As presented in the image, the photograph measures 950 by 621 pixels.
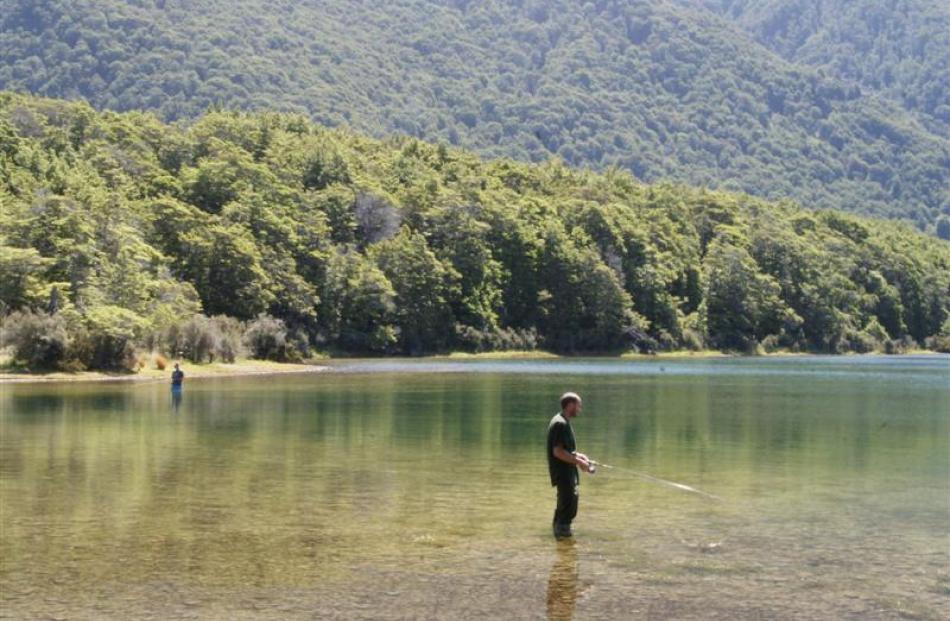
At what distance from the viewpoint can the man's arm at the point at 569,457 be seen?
63.0 ft

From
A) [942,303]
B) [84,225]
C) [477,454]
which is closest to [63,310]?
[84,225]

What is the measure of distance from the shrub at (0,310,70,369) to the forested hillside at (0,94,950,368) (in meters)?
0.16

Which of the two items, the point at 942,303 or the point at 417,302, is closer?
the point at 417,302

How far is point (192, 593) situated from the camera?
49.4 feet

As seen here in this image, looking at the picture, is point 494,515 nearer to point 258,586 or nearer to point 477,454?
point 258,586

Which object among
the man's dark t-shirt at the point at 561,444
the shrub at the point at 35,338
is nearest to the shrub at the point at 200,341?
the shrub at the point at 35,338

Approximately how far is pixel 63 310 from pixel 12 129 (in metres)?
64.4

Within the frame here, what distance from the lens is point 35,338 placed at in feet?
222

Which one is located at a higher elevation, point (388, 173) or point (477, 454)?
point (388, 173)

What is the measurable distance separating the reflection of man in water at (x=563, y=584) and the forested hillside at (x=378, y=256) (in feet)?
184

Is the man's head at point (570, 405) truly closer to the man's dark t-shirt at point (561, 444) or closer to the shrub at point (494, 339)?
the man's dark t-shirt at point (561, 444)

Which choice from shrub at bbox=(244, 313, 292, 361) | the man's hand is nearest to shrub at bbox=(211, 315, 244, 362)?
shrub at bbox=(244, 313, 292, 361)

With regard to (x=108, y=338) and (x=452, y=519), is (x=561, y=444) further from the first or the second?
(x=108, y=338)

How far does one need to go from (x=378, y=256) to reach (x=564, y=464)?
115676 millimetres
